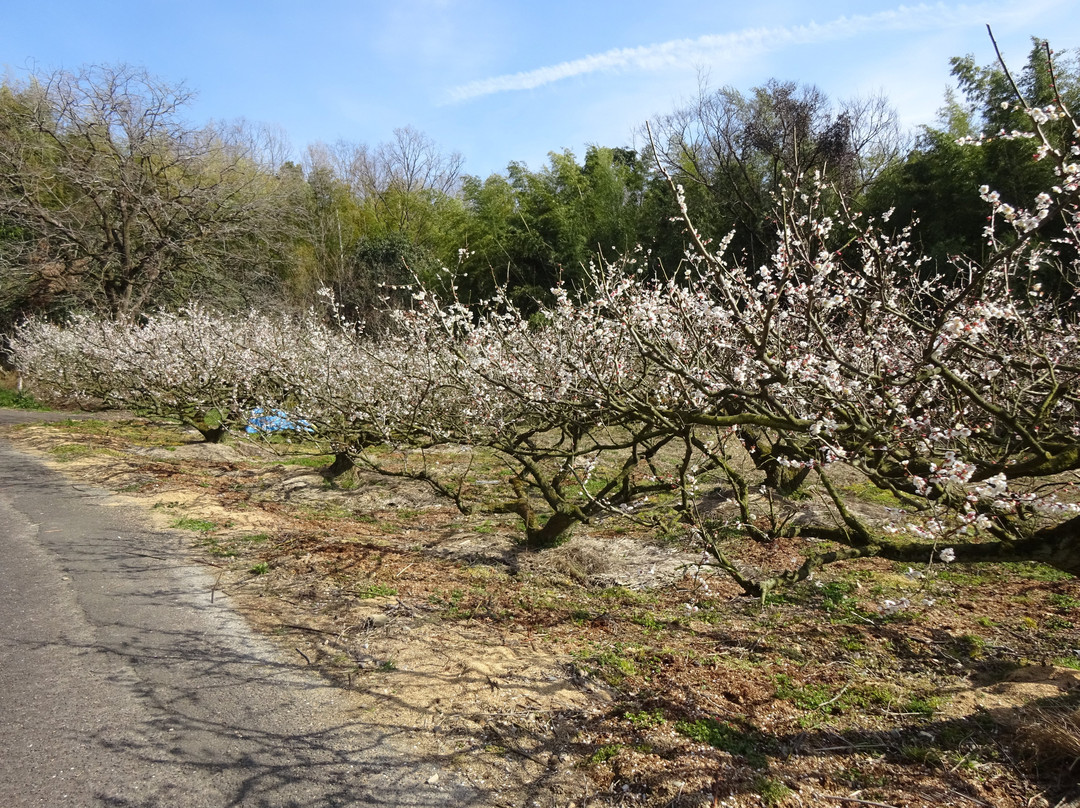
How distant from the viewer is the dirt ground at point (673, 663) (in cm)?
306

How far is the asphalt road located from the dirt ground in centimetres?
25

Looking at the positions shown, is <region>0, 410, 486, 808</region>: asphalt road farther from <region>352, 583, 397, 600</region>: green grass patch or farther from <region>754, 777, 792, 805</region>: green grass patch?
<region>754, 777, 792, 805</region>: green grass patch

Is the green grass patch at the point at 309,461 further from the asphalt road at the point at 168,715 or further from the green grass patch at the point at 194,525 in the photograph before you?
the asphalt road at the point at 168,715

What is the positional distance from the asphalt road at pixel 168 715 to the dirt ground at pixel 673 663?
247 millimetres

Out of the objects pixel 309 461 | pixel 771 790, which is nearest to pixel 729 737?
pixel 771 790

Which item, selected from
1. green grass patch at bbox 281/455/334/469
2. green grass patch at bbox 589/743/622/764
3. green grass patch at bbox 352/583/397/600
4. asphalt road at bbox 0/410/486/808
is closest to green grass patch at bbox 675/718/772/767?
green grass patch at bbox 589/743/622/764

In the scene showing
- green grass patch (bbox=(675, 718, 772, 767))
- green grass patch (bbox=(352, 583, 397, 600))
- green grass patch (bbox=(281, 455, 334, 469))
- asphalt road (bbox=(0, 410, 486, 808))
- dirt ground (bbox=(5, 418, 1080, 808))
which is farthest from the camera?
green grass patch (bbox=(281, 455, 334, 469))

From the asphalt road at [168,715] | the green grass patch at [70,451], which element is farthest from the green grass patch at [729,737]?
the green grass patch at [70,451]

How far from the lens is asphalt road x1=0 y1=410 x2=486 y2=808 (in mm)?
2871

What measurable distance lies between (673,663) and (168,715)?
115 inches

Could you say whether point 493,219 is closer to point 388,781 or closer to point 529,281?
point 529,281

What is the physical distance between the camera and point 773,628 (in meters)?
4.88

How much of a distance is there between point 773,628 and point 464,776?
281cm

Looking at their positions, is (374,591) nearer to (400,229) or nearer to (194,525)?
(194,525)
